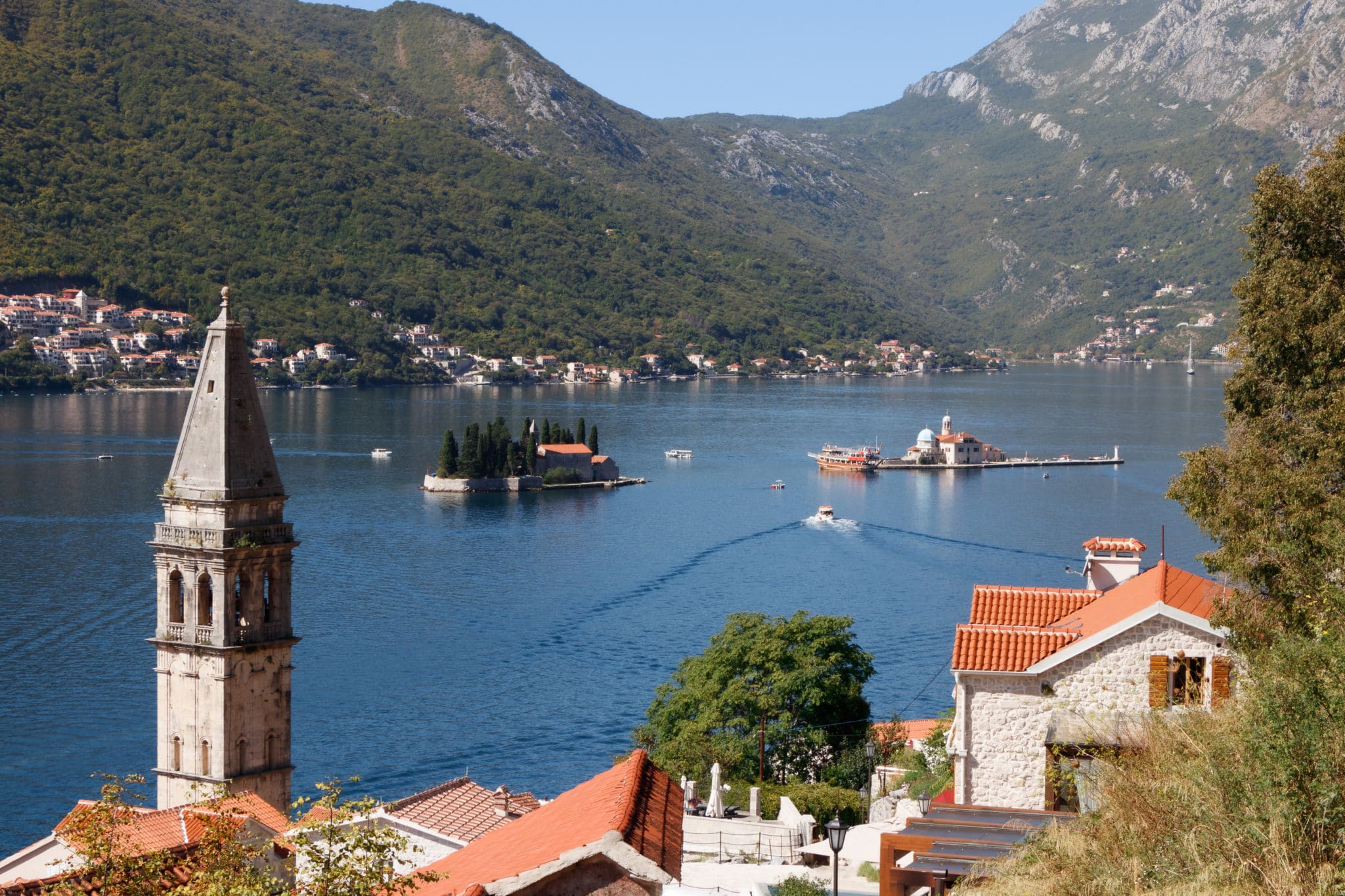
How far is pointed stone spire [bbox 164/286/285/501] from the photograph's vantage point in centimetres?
1669

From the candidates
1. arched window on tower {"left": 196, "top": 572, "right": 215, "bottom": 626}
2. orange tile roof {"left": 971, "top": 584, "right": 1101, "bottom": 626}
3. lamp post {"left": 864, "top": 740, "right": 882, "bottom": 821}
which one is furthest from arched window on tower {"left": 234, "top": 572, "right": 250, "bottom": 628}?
lamp post {"left": 864, "top": 740, "right": 882, "bottom": 821}

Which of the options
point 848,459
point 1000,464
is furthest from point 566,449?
point 1000,464

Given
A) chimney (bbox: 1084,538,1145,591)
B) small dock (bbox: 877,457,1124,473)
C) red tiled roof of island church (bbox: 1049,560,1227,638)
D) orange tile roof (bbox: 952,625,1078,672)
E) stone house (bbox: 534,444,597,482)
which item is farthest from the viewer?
small dock (bbox: 877,457,1124,473)

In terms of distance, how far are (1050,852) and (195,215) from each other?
18171cm

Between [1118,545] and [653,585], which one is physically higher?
[1118,545]

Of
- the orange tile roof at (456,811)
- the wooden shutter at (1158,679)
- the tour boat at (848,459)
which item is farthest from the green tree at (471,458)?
the wooden shutter at (1158,679)

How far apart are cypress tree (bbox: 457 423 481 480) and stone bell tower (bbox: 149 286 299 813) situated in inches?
2504

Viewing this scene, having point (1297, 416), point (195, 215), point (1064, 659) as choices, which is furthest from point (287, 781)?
point (195, 215)

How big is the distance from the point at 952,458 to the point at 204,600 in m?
86.1

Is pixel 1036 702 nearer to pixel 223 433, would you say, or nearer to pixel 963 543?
pixel 223 433

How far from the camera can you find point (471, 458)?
81.0 meters

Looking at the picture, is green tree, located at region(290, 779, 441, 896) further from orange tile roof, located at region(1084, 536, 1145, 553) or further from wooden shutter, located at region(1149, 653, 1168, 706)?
orange tile roof, located at region(1084, 536, 1145, 553)

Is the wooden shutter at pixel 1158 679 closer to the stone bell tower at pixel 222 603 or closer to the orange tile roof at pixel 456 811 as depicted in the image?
the orange tile roof at pixel 456 811

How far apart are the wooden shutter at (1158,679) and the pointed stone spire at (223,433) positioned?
932 cm
